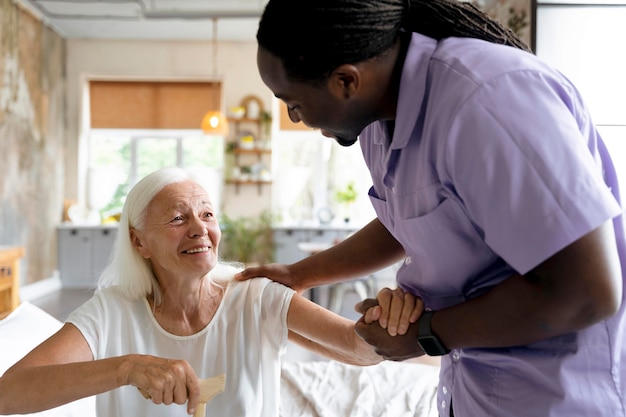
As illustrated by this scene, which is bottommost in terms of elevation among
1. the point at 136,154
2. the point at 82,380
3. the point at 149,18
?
the point at 82,380

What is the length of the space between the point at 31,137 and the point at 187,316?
6.59 meters

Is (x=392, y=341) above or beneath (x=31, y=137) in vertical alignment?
beneath

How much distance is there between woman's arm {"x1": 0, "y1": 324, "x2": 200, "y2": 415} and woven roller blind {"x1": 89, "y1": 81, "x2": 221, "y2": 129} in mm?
7756

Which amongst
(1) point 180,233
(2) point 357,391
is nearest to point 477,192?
→ (1) point 180,233

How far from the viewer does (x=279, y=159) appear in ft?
30.0

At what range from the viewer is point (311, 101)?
0.93 meters

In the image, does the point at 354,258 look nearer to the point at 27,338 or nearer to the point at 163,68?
the point at 27,338

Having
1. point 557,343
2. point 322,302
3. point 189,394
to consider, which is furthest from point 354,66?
point 322,302

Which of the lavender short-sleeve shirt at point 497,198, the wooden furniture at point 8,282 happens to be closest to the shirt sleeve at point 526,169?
the lavender short-sleeve shirt at point 497,198

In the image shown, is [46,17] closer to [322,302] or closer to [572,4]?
[322,302]

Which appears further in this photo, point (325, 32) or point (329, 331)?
point (329, 331)

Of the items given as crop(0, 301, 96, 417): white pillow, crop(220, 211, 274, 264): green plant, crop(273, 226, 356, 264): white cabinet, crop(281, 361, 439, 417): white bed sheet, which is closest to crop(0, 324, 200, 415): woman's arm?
crop(0, 301, 96, 417): white pillow

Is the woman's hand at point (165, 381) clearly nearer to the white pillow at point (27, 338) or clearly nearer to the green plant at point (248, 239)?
the white pillow at point (27, 338)

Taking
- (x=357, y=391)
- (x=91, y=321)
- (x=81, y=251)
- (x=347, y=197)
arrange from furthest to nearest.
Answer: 1. (x=347, y=197)
2. (x=81, y=251)
3. (x=357, y=391)
4. (x=91, y=321)
